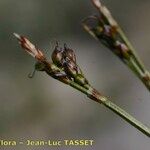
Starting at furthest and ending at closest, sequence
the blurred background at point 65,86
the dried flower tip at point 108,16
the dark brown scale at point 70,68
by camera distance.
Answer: the blurred background at point 65,86, the dark brown scale at point 70,68, the dried flower tip at point 108,16

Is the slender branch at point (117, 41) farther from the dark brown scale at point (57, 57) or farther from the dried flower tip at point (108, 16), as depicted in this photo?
the dark brown scale at point (57, 57)

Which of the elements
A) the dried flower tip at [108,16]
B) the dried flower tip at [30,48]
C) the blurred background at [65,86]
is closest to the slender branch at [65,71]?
the dried flower tip at [30,48]

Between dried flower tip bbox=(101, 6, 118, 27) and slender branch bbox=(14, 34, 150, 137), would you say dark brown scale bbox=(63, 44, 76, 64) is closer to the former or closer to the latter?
slender branch bbox=(14, 34, 150, 137)

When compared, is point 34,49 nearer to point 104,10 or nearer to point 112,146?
point 104,10

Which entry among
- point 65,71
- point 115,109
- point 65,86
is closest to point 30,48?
A: point 65,71

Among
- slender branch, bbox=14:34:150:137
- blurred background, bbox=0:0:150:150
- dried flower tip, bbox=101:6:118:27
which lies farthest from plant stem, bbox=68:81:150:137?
blurred background, bbox=0:0:150:150

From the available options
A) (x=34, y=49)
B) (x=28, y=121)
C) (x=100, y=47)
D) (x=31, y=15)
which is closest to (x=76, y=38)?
(x=100, y=47)
